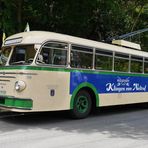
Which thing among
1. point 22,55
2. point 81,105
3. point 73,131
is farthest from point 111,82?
point 73,131

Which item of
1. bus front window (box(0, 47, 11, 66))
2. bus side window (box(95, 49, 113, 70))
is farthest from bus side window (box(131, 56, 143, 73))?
bus front window (box(0, 47, 11, 66))

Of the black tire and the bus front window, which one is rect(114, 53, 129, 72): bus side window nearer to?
the black tire

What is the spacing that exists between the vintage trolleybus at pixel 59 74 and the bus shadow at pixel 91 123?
0.46 metres

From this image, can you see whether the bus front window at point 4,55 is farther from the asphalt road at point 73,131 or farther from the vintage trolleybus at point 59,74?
the asphalt road at point 73,131

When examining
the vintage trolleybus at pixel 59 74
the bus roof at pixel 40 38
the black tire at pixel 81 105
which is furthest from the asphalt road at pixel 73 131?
the bus roof at pixel 40 38

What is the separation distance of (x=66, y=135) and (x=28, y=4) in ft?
39.1

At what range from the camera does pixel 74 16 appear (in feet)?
64.9

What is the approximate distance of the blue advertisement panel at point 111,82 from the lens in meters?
11.6

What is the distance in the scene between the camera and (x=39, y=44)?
10648 mm

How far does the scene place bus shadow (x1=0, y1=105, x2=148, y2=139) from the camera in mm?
9793

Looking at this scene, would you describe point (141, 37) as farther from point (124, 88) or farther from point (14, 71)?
point (14, 71)

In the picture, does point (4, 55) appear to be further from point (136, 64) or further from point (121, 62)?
point (136, 64)

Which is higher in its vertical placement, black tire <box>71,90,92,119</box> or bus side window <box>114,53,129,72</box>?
bus side window <box>114,53,129,72</box>

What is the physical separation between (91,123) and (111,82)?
246 cm
